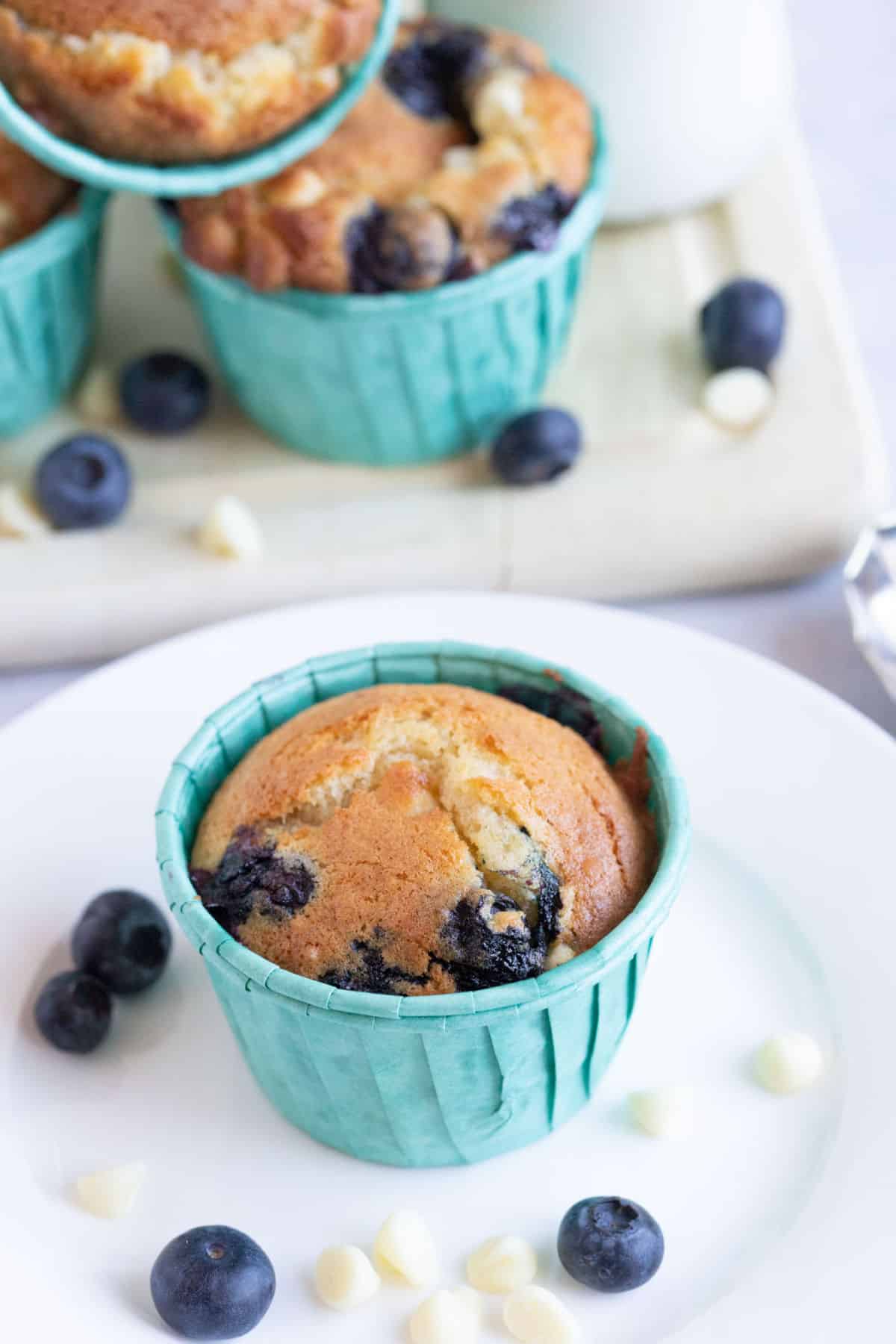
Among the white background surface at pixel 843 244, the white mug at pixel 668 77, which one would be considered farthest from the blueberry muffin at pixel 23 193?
the white mug at pixel 668 77

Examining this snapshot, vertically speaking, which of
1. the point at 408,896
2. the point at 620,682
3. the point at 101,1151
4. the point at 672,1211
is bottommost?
the point at 101,1151

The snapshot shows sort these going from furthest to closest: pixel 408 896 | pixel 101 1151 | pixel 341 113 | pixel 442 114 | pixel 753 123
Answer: pixel 753 123 → pixel 442 114 → pixel 341 113 → pixel 101 1151 → pixel 408 896

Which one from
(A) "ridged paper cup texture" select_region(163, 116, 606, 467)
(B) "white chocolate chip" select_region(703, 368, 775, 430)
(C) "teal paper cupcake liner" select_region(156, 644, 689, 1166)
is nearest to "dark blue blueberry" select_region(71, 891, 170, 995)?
(C) "teal paper cupcake liner" select_region(156, 644, 689, 1166)

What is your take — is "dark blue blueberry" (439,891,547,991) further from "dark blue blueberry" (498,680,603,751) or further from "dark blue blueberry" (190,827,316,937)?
"dark blue blueberry" (498,680,603,751)

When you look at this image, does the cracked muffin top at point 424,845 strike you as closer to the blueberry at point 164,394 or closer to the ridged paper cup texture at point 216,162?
the ridged paper cup texture at point 216,162

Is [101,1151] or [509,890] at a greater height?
[509,890]

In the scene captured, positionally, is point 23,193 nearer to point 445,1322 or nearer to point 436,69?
point 436,69

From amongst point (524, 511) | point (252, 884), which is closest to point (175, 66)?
point (524, 511)

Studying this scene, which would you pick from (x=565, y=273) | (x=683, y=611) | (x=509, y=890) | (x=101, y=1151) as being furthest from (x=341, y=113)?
(x=101, y=1151)

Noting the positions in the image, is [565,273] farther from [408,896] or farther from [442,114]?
[408,896]
